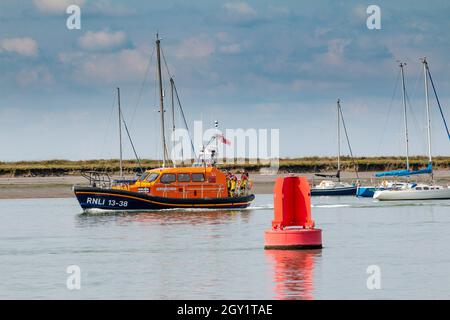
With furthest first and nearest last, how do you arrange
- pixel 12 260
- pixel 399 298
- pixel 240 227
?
pixel 240 227 < pixel 12 260 < pixel 399 298

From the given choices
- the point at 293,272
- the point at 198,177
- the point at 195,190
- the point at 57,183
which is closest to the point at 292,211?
the point at 293,272

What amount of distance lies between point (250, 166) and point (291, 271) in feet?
280

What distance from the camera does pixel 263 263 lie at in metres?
31.2

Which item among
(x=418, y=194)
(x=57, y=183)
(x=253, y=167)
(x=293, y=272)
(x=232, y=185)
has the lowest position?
(x=293, y=272)

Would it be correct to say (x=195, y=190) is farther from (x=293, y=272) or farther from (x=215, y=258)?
(x=293, y=272)

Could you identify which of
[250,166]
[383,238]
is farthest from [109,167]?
[383,238]

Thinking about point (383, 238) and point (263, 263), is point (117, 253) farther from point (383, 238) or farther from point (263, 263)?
point (383, 238)

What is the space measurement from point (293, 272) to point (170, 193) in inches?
1109

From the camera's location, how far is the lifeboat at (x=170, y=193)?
5631 centimetres

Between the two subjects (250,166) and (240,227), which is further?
(250,166)

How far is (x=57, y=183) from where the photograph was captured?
95.9 meters

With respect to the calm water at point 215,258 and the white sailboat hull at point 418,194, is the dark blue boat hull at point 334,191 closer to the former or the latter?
the white sailboat hull at point 418,194

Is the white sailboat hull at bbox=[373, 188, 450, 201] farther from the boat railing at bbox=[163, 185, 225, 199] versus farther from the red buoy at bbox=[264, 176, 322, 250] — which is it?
the red buoy at bbox=[264, 176, 322, 250]

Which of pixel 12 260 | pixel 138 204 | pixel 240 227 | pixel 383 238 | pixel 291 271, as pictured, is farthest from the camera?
pixel 138 204
